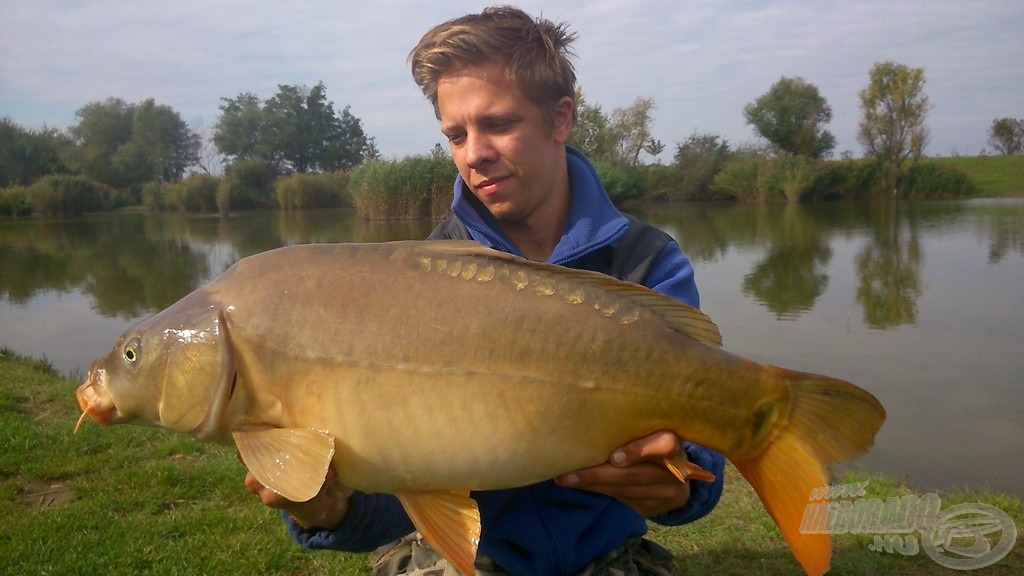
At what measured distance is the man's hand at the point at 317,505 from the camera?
1538 millimetres

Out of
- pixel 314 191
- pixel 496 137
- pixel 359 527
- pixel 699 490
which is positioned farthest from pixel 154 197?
pixel 699 490

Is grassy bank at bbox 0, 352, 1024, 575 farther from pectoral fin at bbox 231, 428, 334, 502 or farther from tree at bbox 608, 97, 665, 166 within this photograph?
tree at bbox 608, 97, 665, 166

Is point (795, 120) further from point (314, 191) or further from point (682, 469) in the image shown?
point (682, 469)

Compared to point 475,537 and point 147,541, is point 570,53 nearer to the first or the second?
point 475,537

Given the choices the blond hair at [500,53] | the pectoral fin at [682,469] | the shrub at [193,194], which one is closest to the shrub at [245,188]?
the shrub at [193,194]

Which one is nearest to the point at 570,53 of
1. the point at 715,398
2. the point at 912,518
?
the point at 715,398

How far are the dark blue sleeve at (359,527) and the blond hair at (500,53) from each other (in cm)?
115

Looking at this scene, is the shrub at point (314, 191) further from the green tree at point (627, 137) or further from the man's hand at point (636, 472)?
the man's hand at point (636, 472)

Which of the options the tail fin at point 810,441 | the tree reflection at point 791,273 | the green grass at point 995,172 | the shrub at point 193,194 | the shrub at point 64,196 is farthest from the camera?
the shrub at point 193,194

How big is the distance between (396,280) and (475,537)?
538 millimetres

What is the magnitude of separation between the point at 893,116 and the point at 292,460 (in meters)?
40.2

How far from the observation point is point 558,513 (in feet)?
6.54

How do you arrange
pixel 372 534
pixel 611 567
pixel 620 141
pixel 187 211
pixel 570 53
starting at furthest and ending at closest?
pixel 620 141
pixel 187 211
pixel 570 53
pixel 611 567
pixel 372 534

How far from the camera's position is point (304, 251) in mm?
1529
